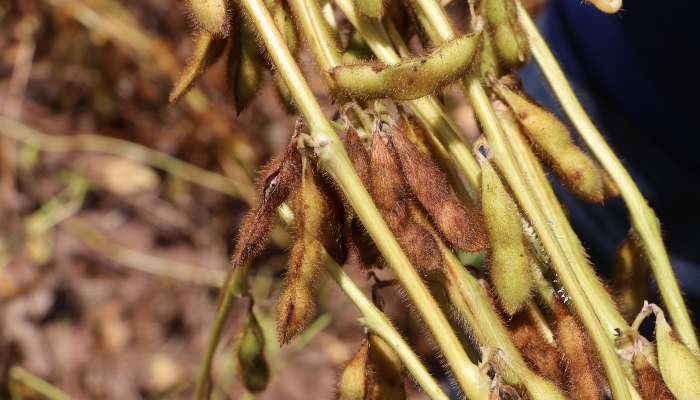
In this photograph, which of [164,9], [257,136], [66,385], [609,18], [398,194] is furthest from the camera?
[164,9]

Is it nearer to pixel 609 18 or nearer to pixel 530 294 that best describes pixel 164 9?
pixel 609 18

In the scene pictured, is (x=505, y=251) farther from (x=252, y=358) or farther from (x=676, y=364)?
(x=252, y=358)

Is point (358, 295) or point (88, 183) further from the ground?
point (358, 295)

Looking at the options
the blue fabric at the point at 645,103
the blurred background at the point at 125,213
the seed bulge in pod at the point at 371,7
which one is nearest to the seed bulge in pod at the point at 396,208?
the seed bulge in pod at the point at 371,7

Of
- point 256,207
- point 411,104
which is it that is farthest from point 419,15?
point 256,207

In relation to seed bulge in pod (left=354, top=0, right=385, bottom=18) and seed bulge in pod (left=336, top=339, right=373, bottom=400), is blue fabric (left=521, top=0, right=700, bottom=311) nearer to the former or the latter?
seed bulge in pod (left=354, top=0, right=385, bottom=18)

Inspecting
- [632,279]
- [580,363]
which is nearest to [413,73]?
[580,363]
